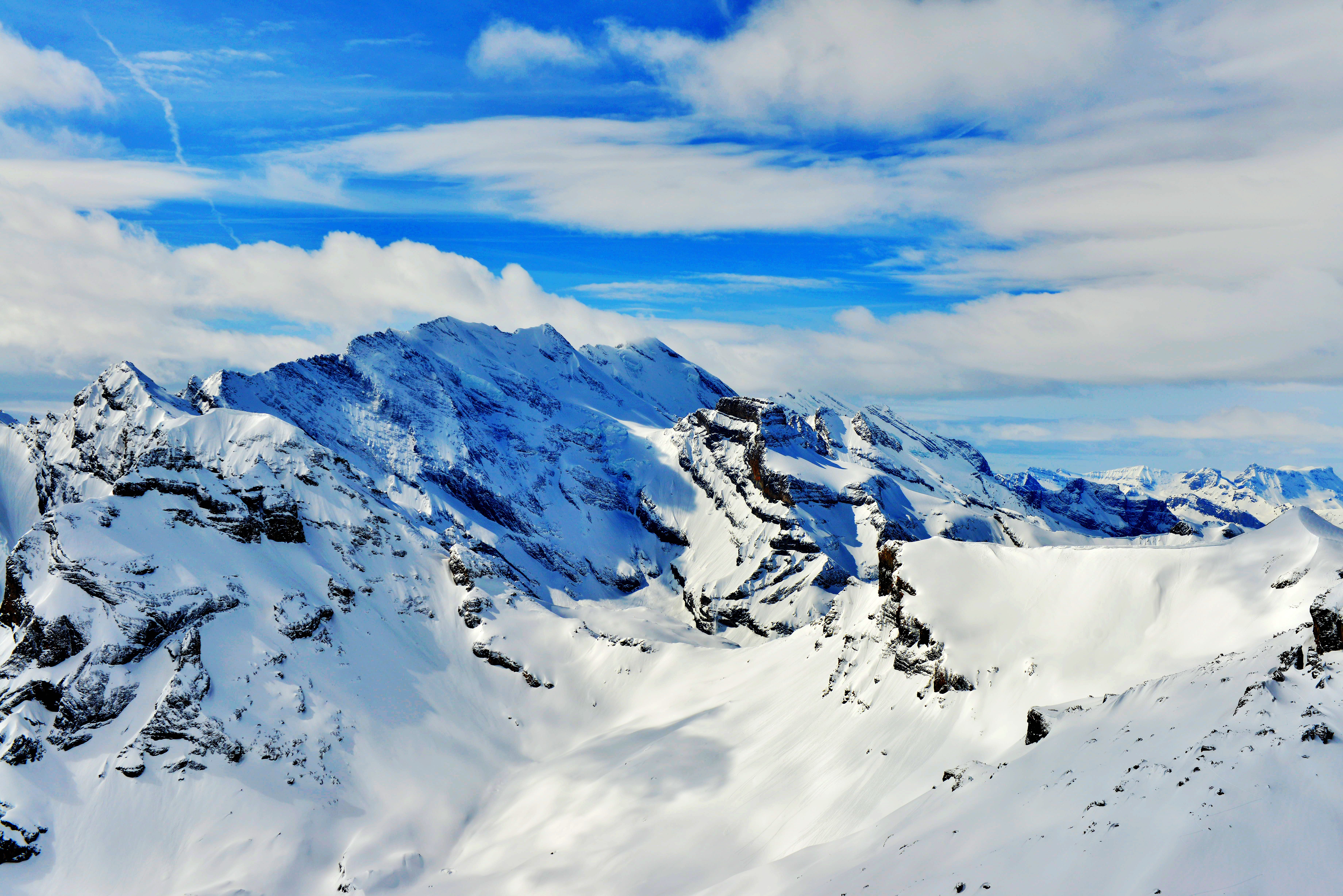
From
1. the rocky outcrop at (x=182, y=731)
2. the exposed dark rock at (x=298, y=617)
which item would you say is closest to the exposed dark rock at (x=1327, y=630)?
the rocky outcrop at (x=182, y=731)

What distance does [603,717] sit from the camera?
356 feet

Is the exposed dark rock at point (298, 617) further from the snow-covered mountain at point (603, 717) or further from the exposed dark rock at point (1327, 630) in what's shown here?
the exposed dark rock at point (1327, 630)

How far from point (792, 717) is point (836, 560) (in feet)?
382

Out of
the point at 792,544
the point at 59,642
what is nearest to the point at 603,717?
the point at 59,642

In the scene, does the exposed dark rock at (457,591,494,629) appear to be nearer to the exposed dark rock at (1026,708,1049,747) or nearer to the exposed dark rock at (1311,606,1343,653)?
the exposed dark rock at (1026,708,1049,747)

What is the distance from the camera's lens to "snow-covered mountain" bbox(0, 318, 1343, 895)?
103 feet

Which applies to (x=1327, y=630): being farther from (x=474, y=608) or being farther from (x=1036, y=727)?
(x=474, y=608)

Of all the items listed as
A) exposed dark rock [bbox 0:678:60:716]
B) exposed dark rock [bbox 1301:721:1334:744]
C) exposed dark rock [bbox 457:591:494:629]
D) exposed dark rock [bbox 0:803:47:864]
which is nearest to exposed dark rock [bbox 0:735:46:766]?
exposed dark rock [bbox 0:678:60:716]

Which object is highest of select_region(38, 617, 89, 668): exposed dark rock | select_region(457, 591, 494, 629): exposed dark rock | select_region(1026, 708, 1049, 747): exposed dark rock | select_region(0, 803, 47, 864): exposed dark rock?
select_region(457, 591, 494, 629): exposed dark rock

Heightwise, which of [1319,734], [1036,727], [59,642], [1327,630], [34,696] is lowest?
[34,696]

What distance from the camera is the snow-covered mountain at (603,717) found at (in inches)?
1234

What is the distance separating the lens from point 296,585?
105312mm

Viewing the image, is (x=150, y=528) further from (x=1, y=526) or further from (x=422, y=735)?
(x=1, y=526)

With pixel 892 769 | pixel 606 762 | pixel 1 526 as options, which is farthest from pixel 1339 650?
pixel 1 526
